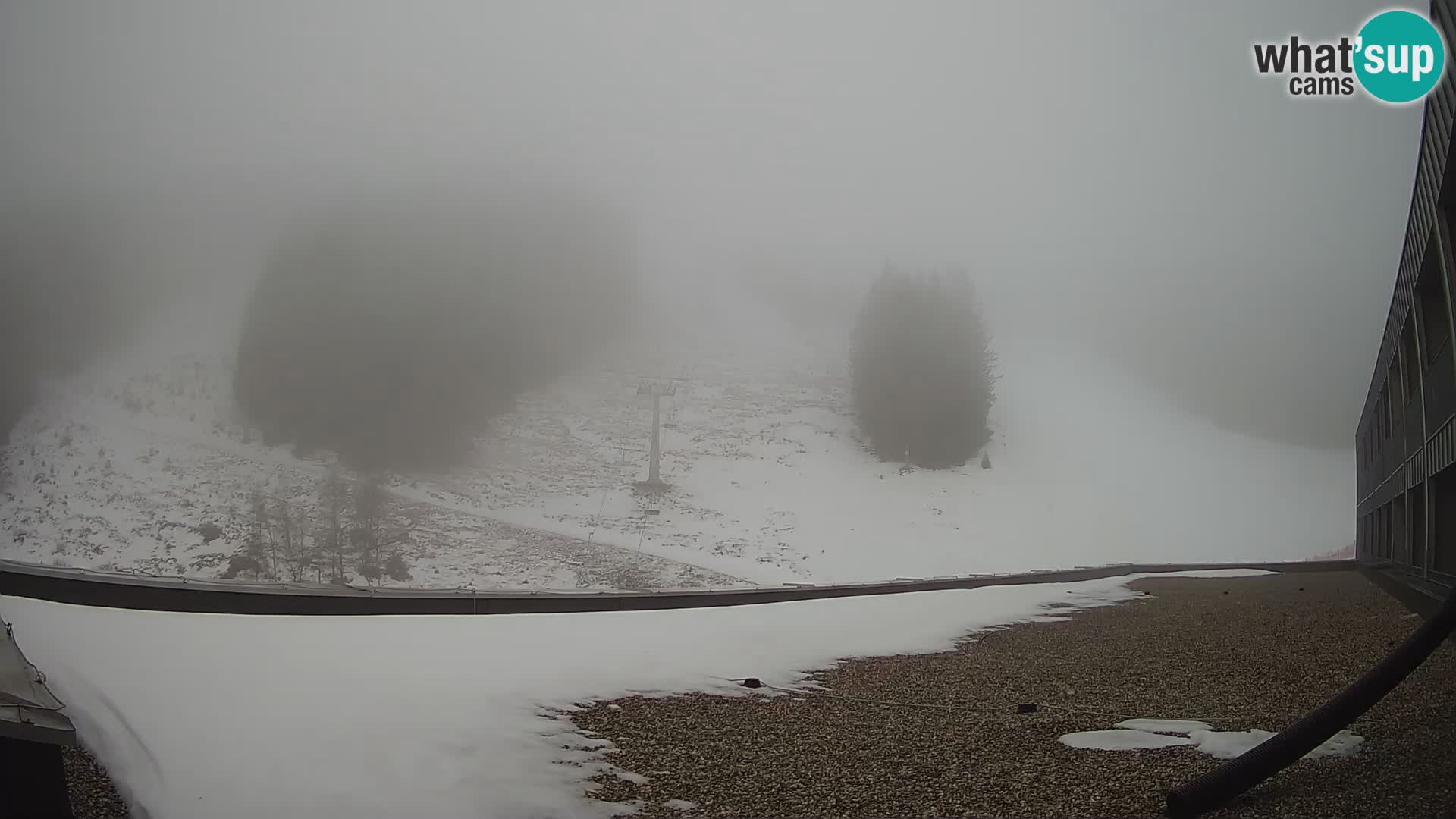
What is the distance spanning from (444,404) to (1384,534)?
40.7 metres

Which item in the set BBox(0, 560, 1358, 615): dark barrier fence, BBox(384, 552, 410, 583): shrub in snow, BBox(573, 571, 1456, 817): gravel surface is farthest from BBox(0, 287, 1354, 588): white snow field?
BBox(573, 571, 1456, 817): gravel surface

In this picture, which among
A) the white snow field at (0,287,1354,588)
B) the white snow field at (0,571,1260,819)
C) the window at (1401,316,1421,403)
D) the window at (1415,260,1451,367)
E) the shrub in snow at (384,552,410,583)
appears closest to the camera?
the white snow field at (0,571,1260,819)

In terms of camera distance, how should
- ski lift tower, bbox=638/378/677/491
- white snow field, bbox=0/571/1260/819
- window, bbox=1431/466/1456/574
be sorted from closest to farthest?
white snow field, bbox=0/571/1260/819
window, bbox=1431/466/1456/574
ski lift tower, bbox=638/378/677/491

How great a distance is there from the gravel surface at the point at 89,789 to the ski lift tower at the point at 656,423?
3121cm

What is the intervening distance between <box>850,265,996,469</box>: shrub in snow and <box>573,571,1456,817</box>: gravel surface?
33827mm

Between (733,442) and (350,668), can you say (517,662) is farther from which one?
(733,442)

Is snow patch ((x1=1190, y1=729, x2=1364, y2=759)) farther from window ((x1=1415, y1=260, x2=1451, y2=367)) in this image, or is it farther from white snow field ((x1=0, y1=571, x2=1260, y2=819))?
window ((x1=1415, y1=260, x2=1451, y2=367))

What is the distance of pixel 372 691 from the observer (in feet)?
15.6

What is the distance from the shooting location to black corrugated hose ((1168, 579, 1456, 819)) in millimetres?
2631

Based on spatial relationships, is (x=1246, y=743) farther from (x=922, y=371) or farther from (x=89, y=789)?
(x=922, y=371)

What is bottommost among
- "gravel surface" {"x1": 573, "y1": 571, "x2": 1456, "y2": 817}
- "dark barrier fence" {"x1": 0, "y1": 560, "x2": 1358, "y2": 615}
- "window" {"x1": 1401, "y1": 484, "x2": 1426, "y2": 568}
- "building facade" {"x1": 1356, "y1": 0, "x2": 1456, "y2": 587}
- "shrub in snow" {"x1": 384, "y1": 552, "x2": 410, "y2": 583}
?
"shrub in snow" {"x1": 384, "y1": 552, "x2": 410, "y2": 583}

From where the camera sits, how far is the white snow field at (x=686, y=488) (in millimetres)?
27969

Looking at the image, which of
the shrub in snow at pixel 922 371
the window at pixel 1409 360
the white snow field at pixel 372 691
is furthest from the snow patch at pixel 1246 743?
the shrub in snow at pixel 922 371

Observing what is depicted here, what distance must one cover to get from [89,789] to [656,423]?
1407 inches
